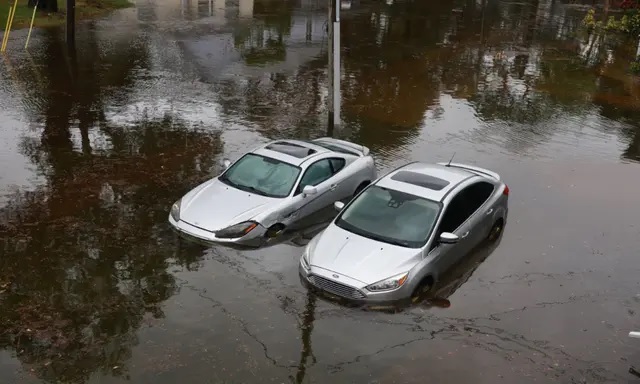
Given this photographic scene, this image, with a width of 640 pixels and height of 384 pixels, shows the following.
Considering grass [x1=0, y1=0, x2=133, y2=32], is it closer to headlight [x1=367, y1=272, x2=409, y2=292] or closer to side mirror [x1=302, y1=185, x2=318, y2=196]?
side mirror [x1=302, y1=185, x2=318, y2=196]

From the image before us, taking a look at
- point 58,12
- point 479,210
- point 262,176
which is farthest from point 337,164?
point 58,12

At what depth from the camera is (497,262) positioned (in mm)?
10797

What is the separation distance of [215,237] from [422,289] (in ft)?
11.2

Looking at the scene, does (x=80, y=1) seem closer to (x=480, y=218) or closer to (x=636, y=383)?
(x=480, y=218)

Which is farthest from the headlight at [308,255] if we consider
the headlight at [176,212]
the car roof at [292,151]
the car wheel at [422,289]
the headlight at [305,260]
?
the headlight at [176,212]

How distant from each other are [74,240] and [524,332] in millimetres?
7186

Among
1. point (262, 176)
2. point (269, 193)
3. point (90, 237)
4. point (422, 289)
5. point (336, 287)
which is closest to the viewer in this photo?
point (336, 287)

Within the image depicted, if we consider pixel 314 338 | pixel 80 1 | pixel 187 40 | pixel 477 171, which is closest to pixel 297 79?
pixel 187 40

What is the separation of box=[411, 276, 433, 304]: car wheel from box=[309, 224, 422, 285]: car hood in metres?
0.38

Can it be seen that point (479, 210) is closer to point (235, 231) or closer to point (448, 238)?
point (448, 238)

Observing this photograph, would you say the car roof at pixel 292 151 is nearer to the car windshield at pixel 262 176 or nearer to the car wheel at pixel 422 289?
the car windshield at pixel 262 176

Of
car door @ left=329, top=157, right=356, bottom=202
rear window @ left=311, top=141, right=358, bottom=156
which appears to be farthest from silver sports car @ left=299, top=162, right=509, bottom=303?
rear window @ left=311, top=141, right=358, bottom=156

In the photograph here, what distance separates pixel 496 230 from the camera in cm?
1166

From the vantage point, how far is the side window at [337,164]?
12.3m
